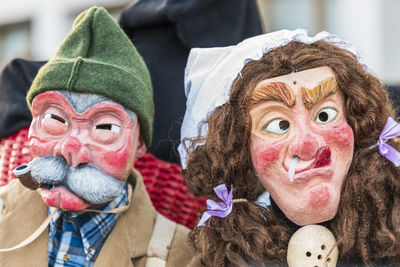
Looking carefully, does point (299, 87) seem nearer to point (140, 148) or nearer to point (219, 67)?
point (219, 67)

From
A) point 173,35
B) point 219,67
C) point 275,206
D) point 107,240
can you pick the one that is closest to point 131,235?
point 107,240

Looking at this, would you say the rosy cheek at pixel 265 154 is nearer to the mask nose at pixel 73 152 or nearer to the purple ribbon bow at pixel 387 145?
the purple ribbon bow at pixel 387 145

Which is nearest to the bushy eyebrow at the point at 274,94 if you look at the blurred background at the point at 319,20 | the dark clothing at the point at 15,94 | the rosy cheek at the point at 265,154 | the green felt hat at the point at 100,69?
the rosy cheek at the point at 265,154

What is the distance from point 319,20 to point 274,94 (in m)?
3.41

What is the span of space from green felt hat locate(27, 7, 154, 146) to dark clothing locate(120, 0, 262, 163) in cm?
36

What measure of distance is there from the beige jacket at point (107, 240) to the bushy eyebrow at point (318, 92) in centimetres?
64

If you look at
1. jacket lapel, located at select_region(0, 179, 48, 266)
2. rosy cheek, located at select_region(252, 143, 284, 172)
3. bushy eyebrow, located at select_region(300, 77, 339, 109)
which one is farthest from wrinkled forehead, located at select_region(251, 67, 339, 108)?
jacket lapel, located at select_region(0, 179, 48, 266)

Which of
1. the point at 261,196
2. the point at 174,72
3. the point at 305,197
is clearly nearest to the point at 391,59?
the point at 174,72

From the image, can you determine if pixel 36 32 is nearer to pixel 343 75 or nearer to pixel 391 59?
pixel 391 59

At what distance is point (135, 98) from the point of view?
1.94 meters

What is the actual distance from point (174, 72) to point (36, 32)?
422 cm

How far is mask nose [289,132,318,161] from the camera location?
5.43 feet

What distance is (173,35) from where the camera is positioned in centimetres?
255

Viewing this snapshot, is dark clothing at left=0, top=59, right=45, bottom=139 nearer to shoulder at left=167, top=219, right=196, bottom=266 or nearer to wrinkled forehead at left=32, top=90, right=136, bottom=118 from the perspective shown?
wrinkled forehead at left=32, top=90, right=136, bottom=118
